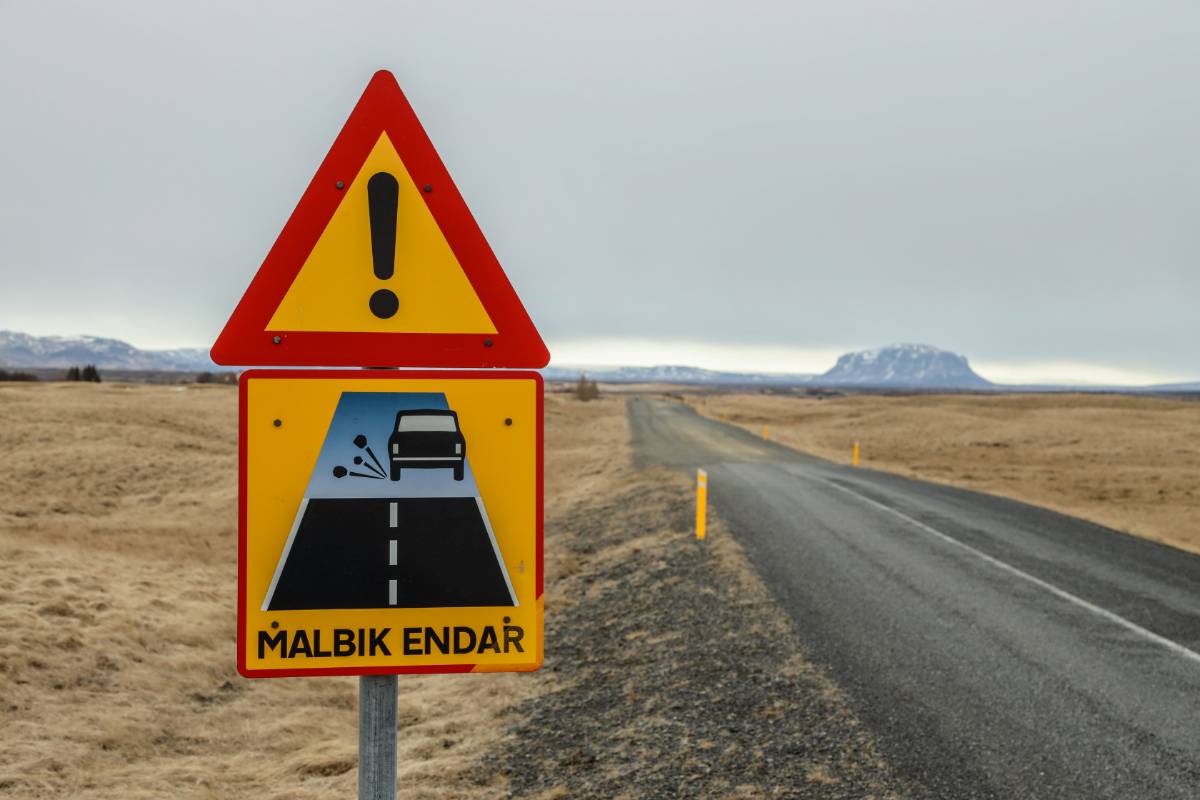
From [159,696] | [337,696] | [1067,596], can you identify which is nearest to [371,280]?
[337,696]

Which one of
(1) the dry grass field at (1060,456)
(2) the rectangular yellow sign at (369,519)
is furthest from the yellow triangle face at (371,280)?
(1) the dry grass field at (1060,456)

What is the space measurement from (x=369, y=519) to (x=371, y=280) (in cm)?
59

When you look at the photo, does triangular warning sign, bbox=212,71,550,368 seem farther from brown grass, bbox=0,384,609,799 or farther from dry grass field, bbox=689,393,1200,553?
dry grass field, bbox=689,393,1200,553

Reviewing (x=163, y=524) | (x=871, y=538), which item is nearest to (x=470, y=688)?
(x=871, y=538)

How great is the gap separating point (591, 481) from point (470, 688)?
15.7 meters

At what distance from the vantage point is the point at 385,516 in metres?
1.89

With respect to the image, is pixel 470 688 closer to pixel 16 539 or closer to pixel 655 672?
pixel 655 672

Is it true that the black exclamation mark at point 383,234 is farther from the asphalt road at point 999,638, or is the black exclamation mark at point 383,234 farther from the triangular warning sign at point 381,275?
the asphalt road at point 999,638

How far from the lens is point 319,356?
6.32 ft

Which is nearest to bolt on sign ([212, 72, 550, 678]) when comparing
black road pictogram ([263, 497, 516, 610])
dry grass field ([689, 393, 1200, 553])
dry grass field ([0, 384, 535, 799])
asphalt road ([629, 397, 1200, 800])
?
black road pictogram ([263, 497, 516, 610])

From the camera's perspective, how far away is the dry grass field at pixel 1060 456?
20391 mm

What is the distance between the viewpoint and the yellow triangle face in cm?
195

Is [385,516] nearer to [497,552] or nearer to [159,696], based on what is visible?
[497,552]

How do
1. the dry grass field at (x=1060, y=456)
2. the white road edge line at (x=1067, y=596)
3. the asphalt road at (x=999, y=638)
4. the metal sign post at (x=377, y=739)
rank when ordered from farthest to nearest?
the dry grass field at (x=1060, y=456) → the white road edge line at (x=1067, y=596) → the asphalt road at (x=999, y=638) → the metal sign post at (x=377, y=739)
